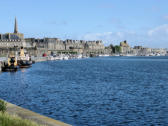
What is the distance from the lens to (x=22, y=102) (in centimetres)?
3269

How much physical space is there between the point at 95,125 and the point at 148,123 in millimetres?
4243

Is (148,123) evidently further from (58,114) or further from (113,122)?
(58,114)

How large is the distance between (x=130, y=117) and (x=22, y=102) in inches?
496

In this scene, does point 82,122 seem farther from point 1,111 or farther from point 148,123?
point 1,111

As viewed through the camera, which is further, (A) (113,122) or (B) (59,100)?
(B) (59,100)

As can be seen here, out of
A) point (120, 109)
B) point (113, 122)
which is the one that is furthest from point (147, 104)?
point (113, 122)

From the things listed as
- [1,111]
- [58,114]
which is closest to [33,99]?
[58,114]

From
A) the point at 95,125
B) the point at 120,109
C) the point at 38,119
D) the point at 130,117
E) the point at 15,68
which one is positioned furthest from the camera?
the point at 15,68

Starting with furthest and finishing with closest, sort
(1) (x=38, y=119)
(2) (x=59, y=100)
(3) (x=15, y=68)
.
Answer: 1. (3) (x=15, y=68)
2. (2) (x=59, y=100)
3. (1) (x=38, y=119)

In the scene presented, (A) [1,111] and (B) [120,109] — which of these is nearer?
(A) [1,111]

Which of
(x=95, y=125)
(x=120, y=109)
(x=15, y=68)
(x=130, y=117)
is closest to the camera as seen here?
(x=95, y=125)

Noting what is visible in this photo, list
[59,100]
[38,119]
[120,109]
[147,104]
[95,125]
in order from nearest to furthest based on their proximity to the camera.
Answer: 1. [38,119]
2. [95,125]
3. [120,109]
4. [147,104]
5. [59,100]

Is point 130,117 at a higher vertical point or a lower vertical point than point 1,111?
lower

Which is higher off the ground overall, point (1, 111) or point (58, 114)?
point (1, 111)
